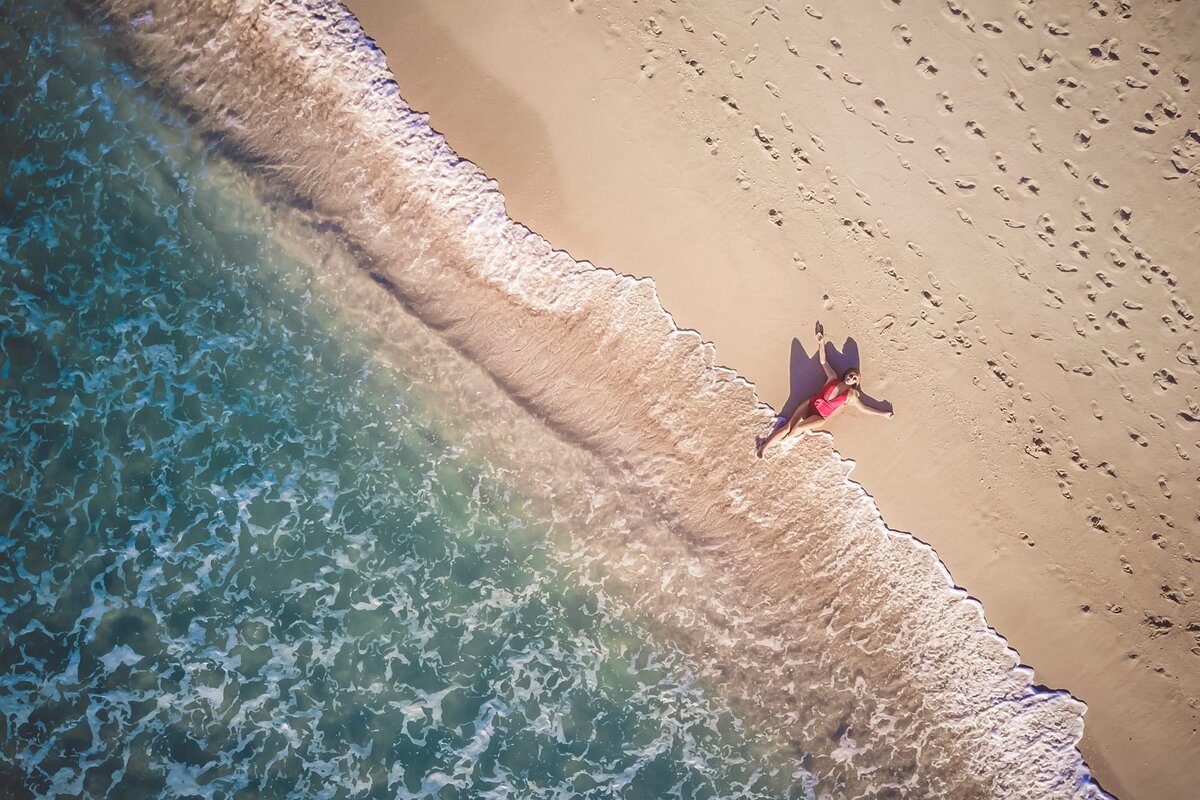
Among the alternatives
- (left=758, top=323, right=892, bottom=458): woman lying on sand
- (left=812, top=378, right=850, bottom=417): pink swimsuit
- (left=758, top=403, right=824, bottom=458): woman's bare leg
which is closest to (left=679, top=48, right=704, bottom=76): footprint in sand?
(left=758, top=323, right=892, bottom=458): woman lying on sand

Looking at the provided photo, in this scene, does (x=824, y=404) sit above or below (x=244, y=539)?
above

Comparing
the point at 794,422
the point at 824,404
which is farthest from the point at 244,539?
the point at 824,404

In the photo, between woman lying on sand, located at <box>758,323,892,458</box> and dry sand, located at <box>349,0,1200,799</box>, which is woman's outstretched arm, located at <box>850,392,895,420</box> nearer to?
woman lying on sand, located at <box>758,323,892,458</box>

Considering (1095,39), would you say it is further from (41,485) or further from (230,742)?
(41,485)

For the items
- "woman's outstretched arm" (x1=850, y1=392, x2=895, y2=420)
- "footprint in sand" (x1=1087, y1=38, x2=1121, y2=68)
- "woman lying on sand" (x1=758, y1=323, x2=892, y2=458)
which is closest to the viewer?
"woman lying on sand" (x1=758, y1=323, x2=892, y2=458)

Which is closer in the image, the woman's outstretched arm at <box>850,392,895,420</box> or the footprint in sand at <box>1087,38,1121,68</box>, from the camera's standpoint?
the footprint in sand at <box>1087,38,1121,68</box>

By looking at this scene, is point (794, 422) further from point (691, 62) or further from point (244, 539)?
point (244, 539)
